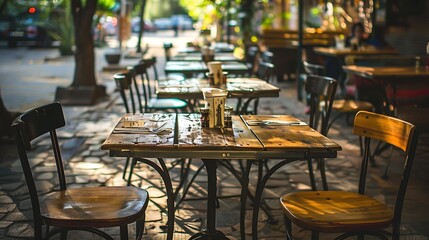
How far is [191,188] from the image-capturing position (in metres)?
5.43

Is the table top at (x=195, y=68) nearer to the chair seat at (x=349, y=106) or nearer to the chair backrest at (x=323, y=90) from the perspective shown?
the chair seat at (x=349, y=106)

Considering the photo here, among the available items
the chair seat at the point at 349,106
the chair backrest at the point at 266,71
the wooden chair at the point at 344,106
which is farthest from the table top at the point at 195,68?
the chair seat at the point at 349,106

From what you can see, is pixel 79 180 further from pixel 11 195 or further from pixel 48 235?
pixel 48 235

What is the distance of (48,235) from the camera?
9.85ft

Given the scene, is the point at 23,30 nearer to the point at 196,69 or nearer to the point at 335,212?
the point at 196,69

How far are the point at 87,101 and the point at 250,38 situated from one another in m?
7.07

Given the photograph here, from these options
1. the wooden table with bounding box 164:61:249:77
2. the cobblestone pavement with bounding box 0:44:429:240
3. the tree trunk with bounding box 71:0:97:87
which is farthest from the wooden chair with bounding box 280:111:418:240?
the tree trunk with bounding box 71:0:97:87

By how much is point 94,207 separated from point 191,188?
2352mm

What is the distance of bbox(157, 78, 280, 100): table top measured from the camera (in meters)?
5.09

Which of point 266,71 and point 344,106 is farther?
point 344,106

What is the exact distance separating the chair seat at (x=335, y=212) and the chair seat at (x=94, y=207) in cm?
83

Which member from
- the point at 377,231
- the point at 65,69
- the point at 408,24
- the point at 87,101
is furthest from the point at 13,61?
the point at 377,231

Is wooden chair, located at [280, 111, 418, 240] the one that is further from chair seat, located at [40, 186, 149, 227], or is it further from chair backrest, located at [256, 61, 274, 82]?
chair backrest, located at [256, 61, 274, 82]

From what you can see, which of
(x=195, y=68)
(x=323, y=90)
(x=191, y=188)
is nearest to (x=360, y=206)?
(x=323, y=90)
